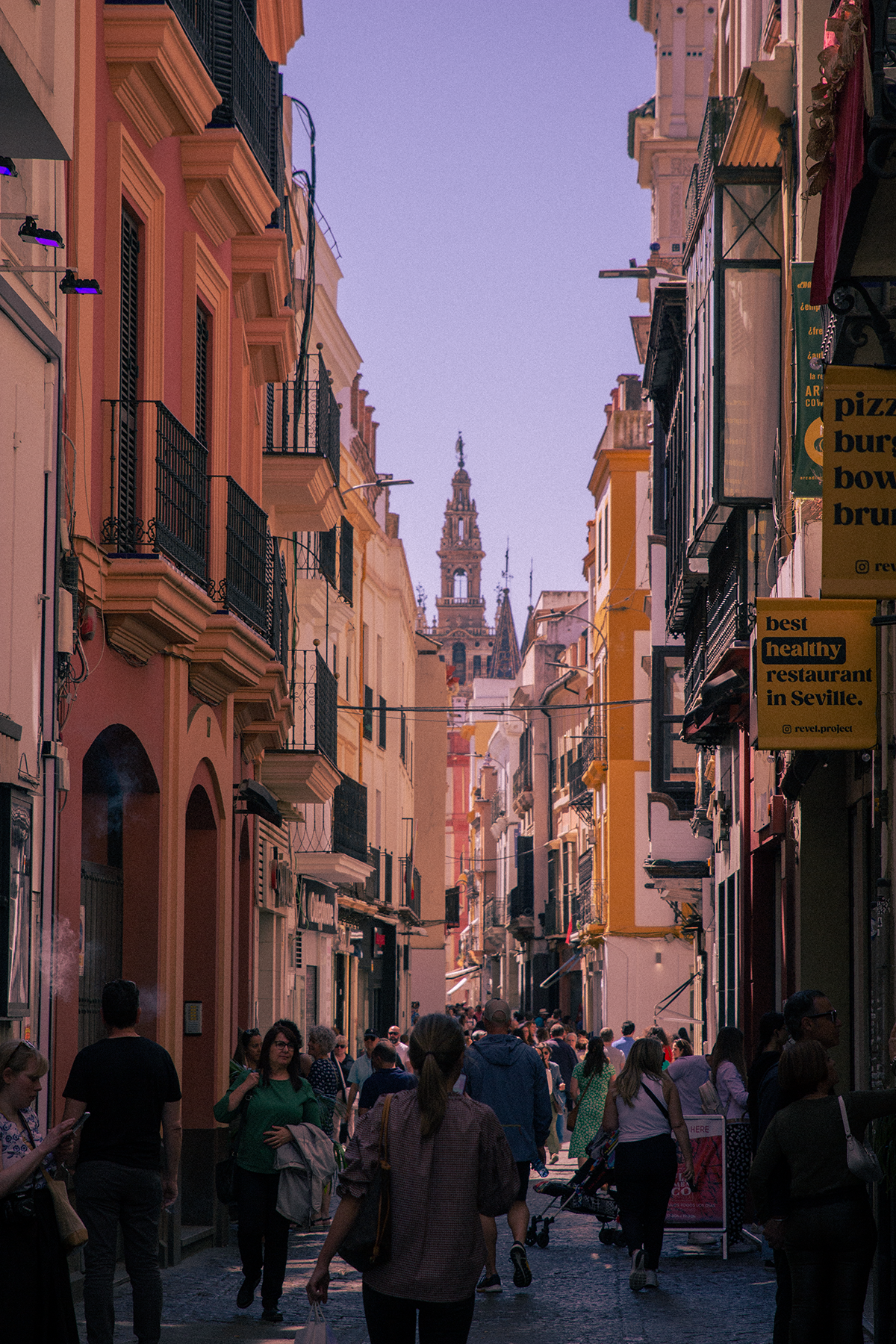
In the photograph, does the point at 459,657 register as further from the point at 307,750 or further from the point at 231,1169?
the point at 231,1169

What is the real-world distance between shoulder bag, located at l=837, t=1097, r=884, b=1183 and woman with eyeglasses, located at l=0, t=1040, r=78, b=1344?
3002mm

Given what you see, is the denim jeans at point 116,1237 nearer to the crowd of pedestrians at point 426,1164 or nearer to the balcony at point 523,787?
the crowd of pedestrians at point 426,1164

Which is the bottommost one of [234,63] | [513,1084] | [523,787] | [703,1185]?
[703,1185]

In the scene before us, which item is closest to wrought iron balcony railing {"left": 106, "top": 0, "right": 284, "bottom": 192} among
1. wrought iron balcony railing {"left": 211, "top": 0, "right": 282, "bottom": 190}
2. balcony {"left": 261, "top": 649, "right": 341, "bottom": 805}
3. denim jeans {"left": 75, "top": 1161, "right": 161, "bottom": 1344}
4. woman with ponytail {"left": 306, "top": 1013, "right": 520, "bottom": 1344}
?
wrought iron balcony railing {"left": 211, "top": 0, "right": 282, "bottom": 190}

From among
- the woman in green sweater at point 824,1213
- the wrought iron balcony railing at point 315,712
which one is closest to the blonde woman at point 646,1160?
the woman in green sweater at point 824,1213

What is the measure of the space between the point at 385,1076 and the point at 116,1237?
19.2 ft

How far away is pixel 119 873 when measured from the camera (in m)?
14.0

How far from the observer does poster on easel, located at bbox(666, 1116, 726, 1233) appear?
1393 centimetres

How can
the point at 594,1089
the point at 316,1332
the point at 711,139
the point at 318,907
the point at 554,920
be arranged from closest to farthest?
the point at 316,1332
the point at 594,1089
the point at 711,139
the point at 318,907
the point at 554,920

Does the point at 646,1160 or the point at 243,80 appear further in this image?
the point at 243,80

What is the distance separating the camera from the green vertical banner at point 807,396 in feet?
42.6

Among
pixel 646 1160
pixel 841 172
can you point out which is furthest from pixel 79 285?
pixel 646 1160

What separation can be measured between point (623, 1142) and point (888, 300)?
224 inches

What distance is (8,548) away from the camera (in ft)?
33.1
